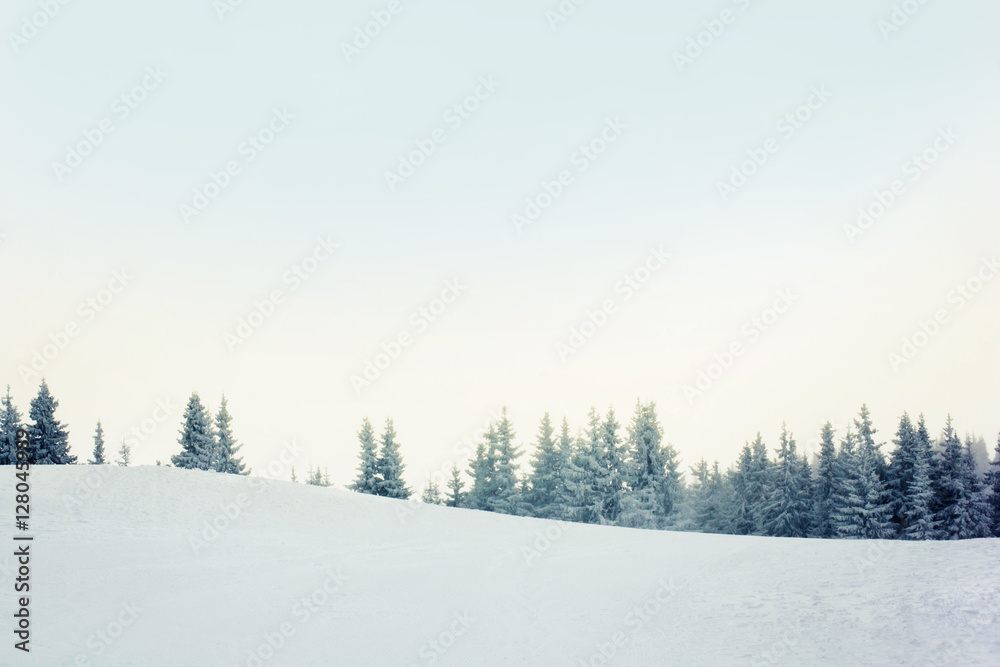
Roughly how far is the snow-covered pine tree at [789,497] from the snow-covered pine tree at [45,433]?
192 ft

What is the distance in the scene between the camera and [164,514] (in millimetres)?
25016

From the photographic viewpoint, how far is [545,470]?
175 feet

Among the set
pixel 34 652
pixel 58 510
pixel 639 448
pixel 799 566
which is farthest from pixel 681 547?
pixel 639 448

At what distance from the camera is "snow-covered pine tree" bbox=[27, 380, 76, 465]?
162 ft

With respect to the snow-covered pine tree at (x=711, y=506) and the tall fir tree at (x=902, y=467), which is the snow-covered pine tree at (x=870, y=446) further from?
the snow-covered pine tree at (x=711, y=506)

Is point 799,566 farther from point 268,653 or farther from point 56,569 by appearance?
point 56,569

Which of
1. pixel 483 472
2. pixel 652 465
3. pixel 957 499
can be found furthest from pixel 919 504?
pixel 483 472

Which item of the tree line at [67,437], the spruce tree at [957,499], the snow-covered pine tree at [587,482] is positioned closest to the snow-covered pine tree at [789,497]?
the spruce tree at [957,499]

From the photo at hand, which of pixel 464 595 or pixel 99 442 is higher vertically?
pixel 99 442

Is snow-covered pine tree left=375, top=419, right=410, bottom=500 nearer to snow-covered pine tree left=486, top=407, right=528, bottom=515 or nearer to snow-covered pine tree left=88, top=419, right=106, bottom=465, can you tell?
snow-covered pine tree left=486, top=407, right=528, bottom=515

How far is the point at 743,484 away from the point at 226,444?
4727 cm

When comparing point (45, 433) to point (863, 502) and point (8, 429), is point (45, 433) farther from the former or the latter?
point (863, 502)

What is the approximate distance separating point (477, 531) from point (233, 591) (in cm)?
1330

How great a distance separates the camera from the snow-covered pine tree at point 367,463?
2018 inches
